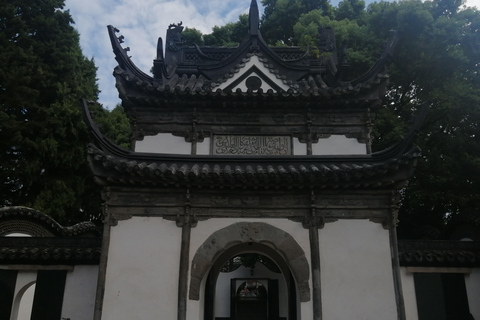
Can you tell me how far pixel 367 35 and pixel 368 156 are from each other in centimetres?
1402

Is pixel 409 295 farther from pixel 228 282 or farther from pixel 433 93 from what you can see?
pixel 433 93

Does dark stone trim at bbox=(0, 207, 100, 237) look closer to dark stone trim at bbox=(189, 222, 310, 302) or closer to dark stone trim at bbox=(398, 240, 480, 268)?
dark stone trim at bbox=(189, 222, 310, 302)

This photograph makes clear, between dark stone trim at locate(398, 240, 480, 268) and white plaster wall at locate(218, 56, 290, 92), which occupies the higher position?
white plaster wall at locate(218, 56, 290, 92)

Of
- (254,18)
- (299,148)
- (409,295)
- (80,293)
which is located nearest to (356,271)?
(409,295)

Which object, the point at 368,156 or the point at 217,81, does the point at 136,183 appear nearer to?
the point at 217,81

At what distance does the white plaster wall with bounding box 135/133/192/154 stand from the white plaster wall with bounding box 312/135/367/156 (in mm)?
3653

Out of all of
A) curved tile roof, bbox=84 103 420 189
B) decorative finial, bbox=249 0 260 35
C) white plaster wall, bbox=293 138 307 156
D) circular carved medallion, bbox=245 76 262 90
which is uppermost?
decorative finial, bbox=249 0 260 35

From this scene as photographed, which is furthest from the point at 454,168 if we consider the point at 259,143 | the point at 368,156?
the point at 259,143

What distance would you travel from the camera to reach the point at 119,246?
368 inches

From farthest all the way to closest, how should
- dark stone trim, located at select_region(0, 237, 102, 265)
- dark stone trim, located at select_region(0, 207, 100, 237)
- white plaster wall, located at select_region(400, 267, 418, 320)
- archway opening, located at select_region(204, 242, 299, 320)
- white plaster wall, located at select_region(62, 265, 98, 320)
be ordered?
archway opening, located at select_region(204, 242, 299, 320), dark stone trim, located at select_region(0, 207, 100, 237), dark stone trim, located at select_region(0, 237, 102, 265), white plaster wall, located at select_region(62, 265, 98, 320), white plaster wall, located at select_region(400, 267, 418, 320)

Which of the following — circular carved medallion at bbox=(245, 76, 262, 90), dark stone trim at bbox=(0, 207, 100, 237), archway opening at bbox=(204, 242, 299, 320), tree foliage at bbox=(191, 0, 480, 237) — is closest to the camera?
circular carved medallion at bbox=(245, 76, 262, 90)

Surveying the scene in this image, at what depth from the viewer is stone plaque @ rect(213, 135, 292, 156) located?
1086 cm

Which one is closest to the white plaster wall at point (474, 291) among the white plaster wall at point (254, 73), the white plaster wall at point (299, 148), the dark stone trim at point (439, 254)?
the dark stone trim at point (439, 254)

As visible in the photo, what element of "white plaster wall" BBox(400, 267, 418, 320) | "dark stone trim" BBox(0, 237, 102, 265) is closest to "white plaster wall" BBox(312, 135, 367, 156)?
"white plaster wall" BBox(400, 267, 418, 320)
